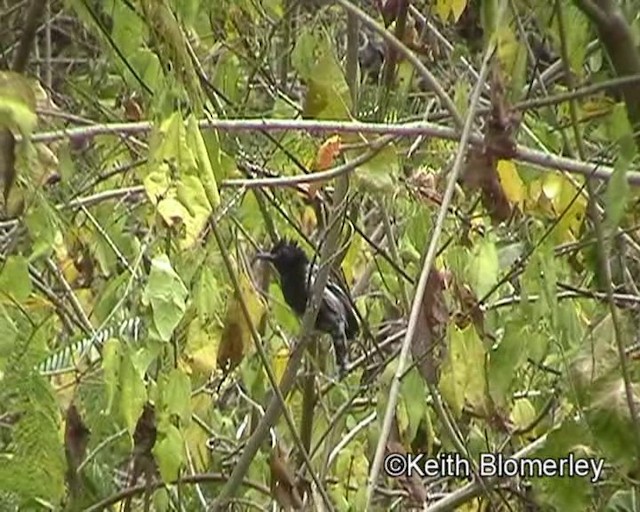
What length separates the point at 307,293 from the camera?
1509 mm

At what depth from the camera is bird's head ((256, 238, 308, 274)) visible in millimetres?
1514

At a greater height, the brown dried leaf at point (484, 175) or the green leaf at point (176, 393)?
the brown dried leaf at point (484, 175)

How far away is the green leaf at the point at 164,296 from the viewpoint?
868 mm

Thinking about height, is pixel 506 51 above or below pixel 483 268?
above

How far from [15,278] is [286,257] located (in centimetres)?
46

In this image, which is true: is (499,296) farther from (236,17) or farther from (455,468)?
(236,17)

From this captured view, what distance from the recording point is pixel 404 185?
124 cm

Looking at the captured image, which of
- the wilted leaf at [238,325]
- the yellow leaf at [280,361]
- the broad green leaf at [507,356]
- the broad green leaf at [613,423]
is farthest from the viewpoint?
the yellow leaf at [280,361]

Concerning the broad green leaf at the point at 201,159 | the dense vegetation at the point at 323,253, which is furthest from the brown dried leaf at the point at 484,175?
the broad green leaf at the point at 201,159

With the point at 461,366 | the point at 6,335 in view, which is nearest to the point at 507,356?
the point at 461,366

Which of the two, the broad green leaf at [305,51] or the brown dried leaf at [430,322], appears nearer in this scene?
the brown dried leaf at [430,322]

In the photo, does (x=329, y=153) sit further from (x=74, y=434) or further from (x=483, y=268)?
(x=74, y=434)

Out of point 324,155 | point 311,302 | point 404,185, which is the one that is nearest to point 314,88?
point 324,155

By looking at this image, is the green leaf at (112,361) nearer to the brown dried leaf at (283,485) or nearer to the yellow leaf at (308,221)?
the brown dried leaf at (283,485)
